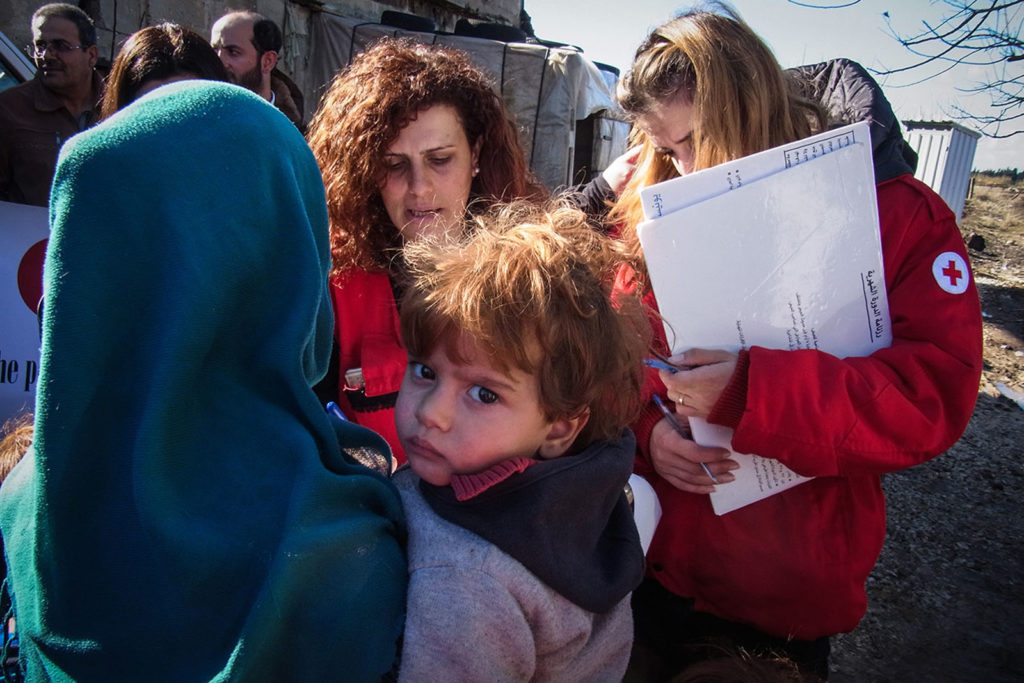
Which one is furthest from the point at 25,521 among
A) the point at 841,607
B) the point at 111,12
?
the point at 111,12

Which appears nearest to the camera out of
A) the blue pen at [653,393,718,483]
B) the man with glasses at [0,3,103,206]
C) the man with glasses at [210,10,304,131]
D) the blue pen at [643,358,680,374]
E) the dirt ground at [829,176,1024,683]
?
the blue pen at [643,358,680,374]

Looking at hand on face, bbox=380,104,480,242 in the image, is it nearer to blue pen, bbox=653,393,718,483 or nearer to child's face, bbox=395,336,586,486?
blue pen, bbox=653,393,718,483

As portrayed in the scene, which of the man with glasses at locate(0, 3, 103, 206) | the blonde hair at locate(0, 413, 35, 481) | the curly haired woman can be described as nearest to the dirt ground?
the curly haired woman

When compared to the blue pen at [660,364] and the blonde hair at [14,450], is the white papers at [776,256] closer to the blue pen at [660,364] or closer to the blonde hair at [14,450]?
the blue pen at [660,364]

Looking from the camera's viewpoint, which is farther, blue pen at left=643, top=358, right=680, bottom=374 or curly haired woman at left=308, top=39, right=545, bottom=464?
curly haired woman at left=308, top=39, right=545, bottom=464

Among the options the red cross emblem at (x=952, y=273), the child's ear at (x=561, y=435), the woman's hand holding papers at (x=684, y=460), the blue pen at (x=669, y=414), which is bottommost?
the woman's hand holding papers at (x=684, y=460)

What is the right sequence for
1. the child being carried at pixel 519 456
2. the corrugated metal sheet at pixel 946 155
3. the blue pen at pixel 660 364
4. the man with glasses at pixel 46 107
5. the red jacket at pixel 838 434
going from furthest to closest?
the corrugated metal sheet at pixel 946 155, the man with glasses at pixel 46 107, the blue pen at pixel 660 364, the red jacket at pixel 838 434, the child being carried at pixel 519 456

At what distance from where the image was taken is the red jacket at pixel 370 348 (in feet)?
5.27

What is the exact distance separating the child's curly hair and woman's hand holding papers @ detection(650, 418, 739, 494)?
0.78 m

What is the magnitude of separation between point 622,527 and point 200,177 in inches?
31.7

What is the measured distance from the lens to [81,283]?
74 centimetres

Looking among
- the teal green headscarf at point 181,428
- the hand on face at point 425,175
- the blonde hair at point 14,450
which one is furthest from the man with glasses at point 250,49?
the teal green headscarf at point 181,428

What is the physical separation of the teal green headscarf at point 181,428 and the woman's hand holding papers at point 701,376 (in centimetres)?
79

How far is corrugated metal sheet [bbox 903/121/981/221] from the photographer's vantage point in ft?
36.5
